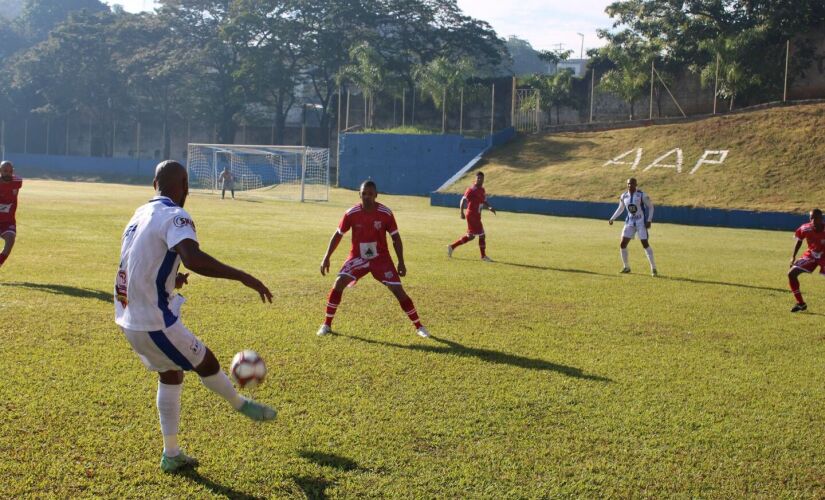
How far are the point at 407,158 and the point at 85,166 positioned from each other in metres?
43.5

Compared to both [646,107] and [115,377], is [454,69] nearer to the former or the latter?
[646,107]

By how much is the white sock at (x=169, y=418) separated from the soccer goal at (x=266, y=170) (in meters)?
40.5

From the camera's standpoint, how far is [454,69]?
55781 millimetres

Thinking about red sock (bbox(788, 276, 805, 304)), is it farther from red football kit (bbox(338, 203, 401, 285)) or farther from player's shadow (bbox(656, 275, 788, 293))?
red football kit (bbox(338, 203, 401, 285))

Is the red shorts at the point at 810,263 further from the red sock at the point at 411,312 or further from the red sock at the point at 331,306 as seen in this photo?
the red sock at the point at 331,306

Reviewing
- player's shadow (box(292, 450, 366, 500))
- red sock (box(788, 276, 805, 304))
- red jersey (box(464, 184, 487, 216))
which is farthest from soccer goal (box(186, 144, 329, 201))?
player's shadow (box(292, 450, 366, 500))

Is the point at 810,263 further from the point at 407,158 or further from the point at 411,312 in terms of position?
the point at 407,158

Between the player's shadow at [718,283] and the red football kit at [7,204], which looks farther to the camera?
the player's shadow at [718,283]

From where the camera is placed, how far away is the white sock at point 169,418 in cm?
518

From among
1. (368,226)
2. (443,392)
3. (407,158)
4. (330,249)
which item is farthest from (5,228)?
(407,158)

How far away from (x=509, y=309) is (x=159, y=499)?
727cm

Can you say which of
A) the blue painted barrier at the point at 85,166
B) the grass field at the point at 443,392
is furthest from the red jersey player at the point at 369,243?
the blue painted barrier at the point at 85,166

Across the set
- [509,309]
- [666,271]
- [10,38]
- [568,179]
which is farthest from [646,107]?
[10,38]

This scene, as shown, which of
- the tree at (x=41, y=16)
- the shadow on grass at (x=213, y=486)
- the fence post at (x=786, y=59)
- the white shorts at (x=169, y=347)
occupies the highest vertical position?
the tree at (x=41, y=16)
